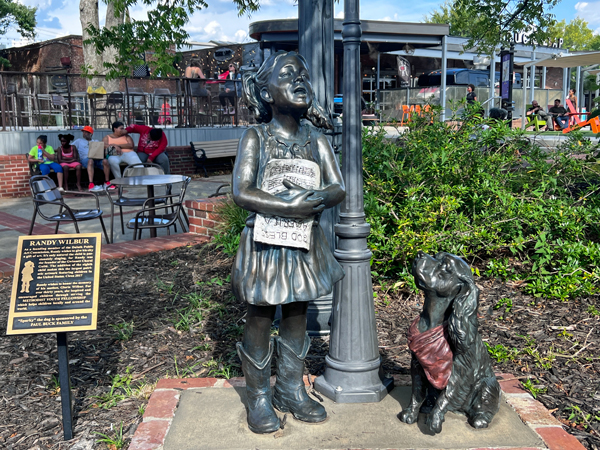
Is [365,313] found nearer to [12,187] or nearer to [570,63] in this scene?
[12,187]

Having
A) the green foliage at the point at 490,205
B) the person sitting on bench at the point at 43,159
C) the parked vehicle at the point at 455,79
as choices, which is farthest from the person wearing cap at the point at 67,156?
the parked vehicle at the point at 455,79

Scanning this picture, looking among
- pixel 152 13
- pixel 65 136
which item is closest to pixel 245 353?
pixel 152 13

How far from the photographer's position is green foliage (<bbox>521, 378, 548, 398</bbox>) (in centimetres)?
322

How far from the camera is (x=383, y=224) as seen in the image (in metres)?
5.06

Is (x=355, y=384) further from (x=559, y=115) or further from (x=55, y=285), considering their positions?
(x=559, y=115)

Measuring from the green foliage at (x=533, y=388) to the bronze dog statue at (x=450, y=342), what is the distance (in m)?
0.62

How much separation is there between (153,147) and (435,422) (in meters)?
10.5

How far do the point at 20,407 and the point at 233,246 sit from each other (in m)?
2.63

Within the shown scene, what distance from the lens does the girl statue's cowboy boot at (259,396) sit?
8.97 ft

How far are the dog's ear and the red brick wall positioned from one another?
402 centimetres

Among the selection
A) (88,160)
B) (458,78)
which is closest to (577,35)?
(458,78)

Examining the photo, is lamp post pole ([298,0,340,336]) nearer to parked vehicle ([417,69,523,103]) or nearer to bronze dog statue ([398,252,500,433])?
bronze dog statue ([398,252,500,433])

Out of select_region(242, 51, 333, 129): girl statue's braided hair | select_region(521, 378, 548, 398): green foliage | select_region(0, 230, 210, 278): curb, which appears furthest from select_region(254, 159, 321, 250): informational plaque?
select_region(0, 230, 210, 278): curb

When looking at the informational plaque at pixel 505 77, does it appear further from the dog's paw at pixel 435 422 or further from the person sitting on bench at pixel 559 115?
the dog's paw at pixel 435 422
